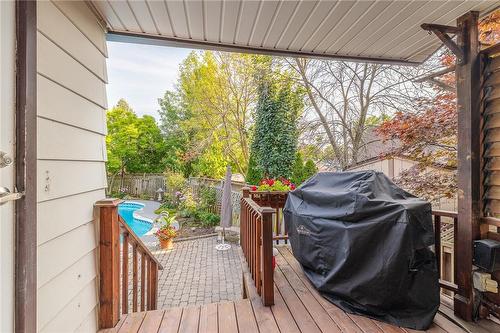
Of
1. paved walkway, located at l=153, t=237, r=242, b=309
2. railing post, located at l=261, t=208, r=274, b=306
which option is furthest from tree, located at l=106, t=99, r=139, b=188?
railing post, located at l=261, t=208, r=274, b=306

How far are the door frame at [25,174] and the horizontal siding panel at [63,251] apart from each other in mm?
137

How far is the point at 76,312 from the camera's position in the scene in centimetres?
165

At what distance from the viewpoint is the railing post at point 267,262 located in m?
2.27

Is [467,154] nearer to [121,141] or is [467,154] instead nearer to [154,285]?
[154,285]

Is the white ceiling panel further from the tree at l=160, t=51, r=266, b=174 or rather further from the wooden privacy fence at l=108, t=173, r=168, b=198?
the wooden privacy fence at l=108, t=173, r=168, b=198

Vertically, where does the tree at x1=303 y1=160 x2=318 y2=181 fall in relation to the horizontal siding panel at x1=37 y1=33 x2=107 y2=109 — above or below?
below

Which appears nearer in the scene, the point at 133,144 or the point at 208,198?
the point at 208,198

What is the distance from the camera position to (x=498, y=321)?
2.05 meters

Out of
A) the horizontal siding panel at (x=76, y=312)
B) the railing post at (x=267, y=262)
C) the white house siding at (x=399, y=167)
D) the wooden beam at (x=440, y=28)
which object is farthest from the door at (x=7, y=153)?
the white house siding at (x=399, y=167)

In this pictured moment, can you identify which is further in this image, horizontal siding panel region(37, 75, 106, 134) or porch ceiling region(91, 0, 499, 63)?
porch ceiling region(91, 0, 499, 63)

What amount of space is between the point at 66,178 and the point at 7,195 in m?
0.55

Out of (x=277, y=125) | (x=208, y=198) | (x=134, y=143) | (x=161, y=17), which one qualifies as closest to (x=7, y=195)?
(x=161, y=17)

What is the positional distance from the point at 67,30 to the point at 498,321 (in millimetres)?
3793

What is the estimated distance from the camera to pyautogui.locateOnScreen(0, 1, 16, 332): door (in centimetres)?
104
